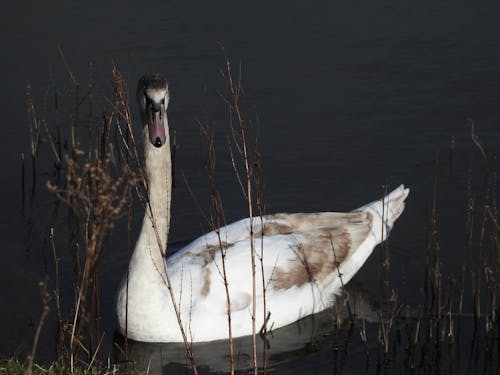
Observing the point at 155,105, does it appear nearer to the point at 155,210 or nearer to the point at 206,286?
the point at 155,210

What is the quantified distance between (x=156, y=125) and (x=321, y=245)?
7.77 ft

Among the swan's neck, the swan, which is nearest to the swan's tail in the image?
the swan

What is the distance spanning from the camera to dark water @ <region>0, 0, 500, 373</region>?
1041 cm

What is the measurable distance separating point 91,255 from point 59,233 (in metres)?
5.42

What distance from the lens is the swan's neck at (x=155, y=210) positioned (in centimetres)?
828

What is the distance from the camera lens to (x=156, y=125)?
7.86 m

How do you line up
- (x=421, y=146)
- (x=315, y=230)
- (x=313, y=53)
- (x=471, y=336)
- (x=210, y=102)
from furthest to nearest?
(x=313, y=53), (x=210, y=102), (x=421, y=146), (x=315, y=230), (x=471, y=336)

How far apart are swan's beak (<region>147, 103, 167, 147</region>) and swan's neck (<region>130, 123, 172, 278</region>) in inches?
10.3

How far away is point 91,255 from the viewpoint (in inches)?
223

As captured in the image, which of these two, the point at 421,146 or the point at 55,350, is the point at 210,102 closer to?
the point at 421,146

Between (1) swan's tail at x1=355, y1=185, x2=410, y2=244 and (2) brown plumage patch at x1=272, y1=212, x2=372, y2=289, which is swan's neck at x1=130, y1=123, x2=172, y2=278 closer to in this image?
(2) brown plumage patch at x1=272, y1=212, x2=372, y2=289

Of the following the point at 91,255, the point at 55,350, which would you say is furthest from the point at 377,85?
the point at 91,255

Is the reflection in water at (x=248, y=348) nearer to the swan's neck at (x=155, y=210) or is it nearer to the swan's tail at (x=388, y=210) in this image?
the swan's neck at (x=155, y=210)

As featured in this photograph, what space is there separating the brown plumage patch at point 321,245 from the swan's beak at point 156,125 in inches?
74.2
